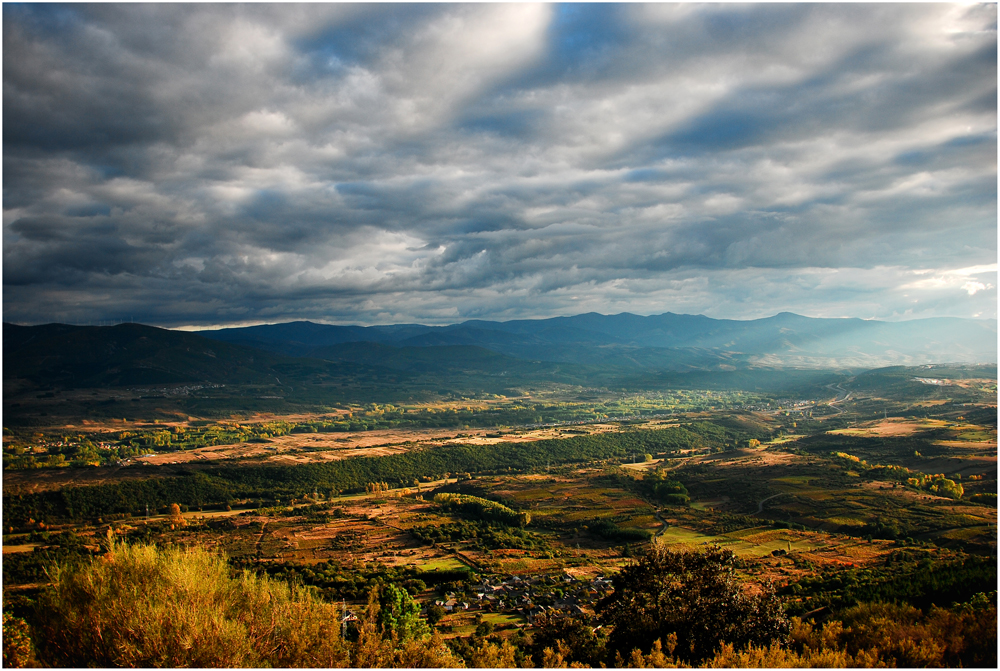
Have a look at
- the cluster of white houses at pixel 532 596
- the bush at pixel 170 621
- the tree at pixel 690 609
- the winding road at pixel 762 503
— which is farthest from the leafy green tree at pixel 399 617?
the winding road at pixel 762 503

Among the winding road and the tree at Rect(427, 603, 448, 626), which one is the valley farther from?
the tree at Rect(427, 603, 448, 626)

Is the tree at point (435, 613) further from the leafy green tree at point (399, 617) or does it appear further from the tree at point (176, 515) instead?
the tree at point (176, 515)

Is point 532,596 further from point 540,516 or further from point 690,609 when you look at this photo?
point 540,516

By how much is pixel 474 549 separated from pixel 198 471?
10526 centimetres

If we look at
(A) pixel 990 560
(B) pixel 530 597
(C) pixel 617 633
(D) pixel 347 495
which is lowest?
(D) pixel 347 495

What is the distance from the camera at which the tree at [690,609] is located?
3150 centimetres

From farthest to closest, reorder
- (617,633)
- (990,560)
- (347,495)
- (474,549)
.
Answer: (347,495)
(474,549)
(990,560)
(617,633)

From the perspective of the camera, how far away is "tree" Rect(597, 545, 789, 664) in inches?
1240

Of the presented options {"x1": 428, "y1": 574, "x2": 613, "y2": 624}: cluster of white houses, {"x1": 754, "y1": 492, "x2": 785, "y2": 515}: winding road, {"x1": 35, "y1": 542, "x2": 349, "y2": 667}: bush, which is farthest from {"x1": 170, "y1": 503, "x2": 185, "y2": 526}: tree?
{"x1": 754, "y1": 492, "x2": 785, "y2": 515}: winding road

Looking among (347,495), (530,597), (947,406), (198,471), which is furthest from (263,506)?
(947,406)

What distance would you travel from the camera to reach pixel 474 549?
94.5 metres

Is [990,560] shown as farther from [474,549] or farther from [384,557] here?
[384,557]

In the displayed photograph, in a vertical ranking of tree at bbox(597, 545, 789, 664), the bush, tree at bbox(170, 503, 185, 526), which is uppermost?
the bush

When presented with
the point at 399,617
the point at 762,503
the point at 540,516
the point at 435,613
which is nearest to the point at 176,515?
the point at 540,516
